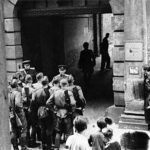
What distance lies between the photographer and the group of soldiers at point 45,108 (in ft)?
26.4

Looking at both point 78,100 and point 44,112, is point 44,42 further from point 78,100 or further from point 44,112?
point 44,112

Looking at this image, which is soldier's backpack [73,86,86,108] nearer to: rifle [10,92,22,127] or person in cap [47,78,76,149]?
person in cap [47,78,76,149]

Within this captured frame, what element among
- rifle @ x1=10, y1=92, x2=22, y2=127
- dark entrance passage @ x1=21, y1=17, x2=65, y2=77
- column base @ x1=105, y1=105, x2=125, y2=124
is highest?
dark entrance passage @ x1=21, y1=17, x2=65, y2=77

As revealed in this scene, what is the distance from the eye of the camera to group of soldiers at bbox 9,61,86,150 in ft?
26.4

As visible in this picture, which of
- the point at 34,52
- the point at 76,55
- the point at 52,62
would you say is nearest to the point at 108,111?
the point at 34,52

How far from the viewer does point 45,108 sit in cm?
820

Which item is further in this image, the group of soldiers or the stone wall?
the stone wall

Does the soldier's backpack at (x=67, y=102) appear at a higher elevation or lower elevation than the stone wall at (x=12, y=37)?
lower

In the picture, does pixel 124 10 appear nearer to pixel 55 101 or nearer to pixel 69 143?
pixel 55 101

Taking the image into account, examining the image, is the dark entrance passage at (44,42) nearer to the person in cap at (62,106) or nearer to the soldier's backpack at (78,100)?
the soldier's backpack at (78,100)

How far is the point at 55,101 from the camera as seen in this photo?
812cm

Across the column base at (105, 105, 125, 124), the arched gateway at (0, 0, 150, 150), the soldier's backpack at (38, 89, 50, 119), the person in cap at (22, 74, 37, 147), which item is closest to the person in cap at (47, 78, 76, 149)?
the soldier's backpack at (38, 89, 50, 119)

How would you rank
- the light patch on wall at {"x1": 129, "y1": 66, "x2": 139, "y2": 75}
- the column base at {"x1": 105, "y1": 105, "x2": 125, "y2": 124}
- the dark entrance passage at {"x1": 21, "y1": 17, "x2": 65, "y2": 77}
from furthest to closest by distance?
the dark entrance passage at {"x1": 21, "y1": 17, "x2": 65, "y2": 77} < the column base at {"x1": 105, "y1": 105, "x2": 125, "y2": 124} < the light patch on wall at {"x1": 129, "y1": 66, "x2": 139, "y2": 75}

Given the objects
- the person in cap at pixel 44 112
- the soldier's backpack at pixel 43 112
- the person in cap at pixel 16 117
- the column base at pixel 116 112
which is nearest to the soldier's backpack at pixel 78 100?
the person in cap at pixel 44 112
